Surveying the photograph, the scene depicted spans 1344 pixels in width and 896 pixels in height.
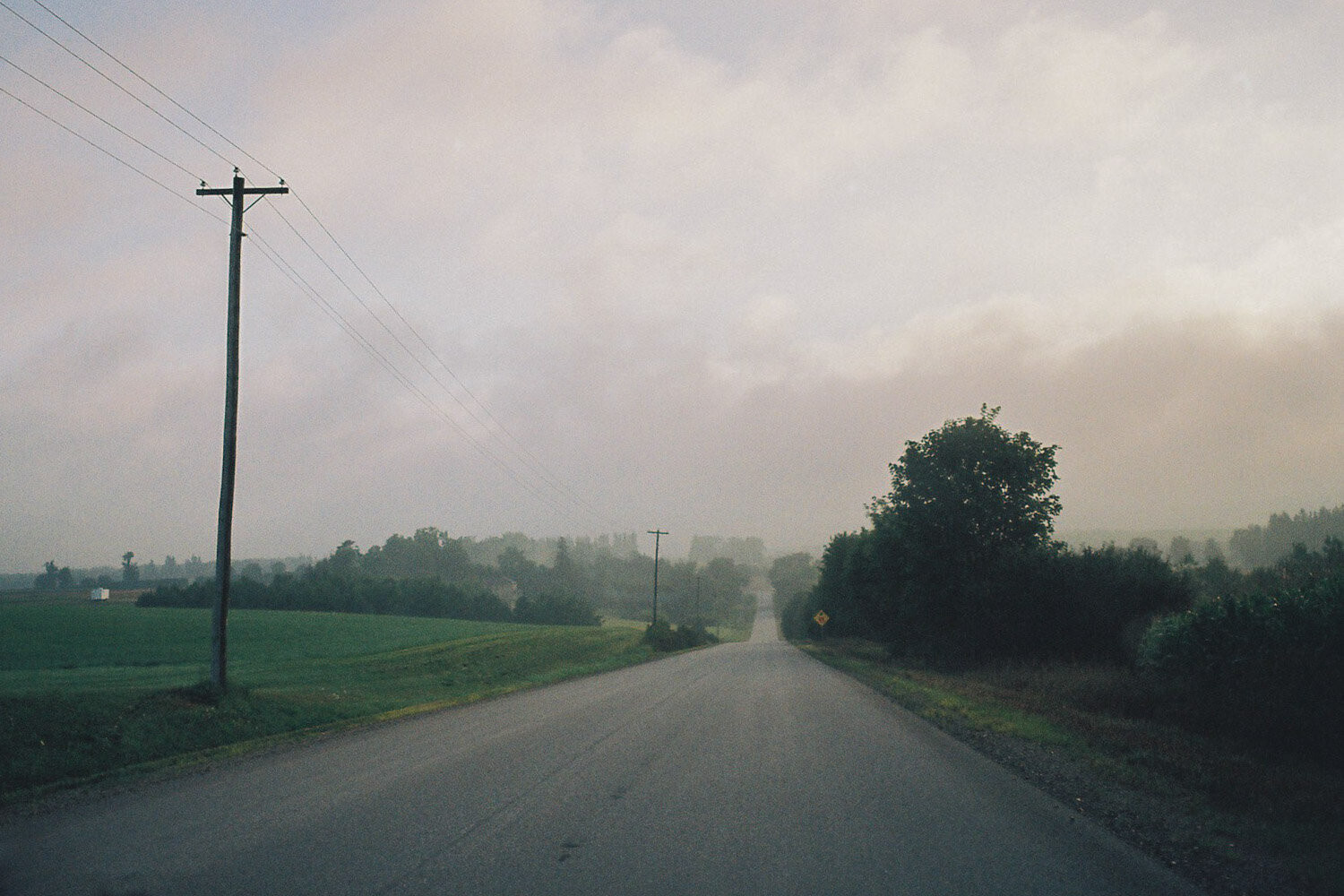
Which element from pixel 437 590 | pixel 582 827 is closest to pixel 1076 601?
pixel 582 827

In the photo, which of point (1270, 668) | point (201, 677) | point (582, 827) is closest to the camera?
point (582, 827)

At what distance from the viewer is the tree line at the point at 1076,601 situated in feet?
45.1

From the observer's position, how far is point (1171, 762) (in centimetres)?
1085

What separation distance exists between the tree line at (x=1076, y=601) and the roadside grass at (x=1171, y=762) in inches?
44.9

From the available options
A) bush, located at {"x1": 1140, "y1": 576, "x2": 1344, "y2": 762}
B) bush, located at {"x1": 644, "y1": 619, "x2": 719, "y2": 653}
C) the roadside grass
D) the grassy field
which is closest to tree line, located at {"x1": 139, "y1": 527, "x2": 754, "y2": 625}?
the grassy field

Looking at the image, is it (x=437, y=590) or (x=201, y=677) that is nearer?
(x=201, y=677)

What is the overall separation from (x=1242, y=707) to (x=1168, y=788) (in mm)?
6682

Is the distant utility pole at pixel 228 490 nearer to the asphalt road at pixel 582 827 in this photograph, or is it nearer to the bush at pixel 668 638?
the asphalt road at pixel 582 827

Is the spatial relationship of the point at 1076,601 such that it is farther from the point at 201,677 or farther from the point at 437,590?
the point at 437,590

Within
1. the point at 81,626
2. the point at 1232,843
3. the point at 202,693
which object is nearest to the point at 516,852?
the point at 1232,843

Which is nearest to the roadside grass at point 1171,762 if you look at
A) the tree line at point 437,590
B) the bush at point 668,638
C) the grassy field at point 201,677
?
the grassy field at point 201,677

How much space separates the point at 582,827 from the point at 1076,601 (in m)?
31.6

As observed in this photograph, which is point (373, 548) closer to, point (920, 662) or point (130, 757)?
point (920, 662)

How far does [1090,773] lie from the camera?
1042 cm
